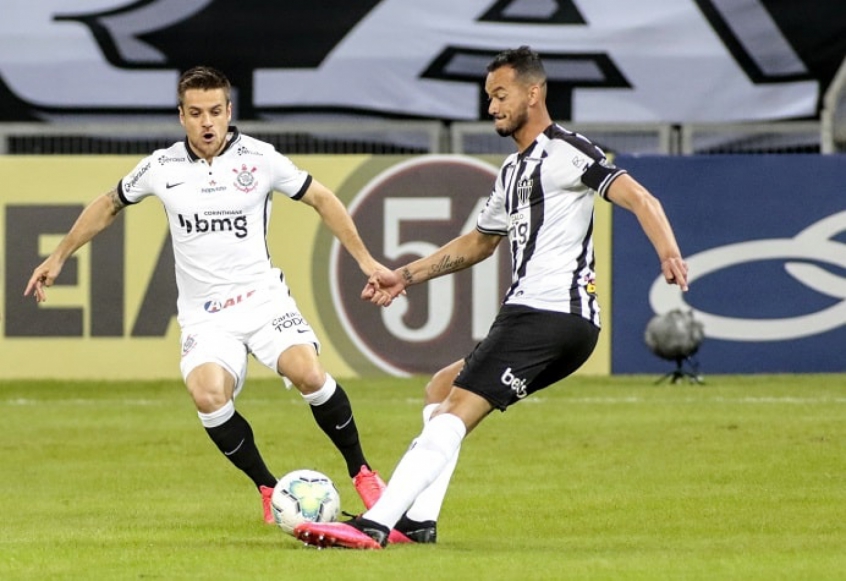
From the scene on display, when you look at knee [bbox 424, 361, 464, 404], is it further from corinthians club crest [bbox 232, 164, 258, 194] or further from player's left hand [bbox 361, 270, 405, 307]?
corinthians club crest [bbox 232, 164, 258, 194]

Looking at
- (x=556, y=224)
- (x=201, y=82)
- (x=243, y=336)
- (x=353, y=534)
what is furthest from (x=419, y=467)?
(x=201, y=82)

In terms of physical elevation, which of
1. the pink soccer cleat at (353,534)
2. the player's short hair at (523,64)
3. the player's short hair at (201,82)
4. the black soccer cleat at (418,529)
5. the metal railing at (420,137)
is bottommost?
the metal railing at (420,137)

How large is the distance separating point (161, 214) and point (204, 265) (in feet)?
29.2

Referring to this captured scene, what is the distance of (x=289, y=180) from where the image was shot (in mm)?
9469

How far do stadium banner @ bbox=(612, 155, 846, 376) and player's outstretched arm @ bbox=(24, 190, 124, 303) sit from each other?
9015 millimetres

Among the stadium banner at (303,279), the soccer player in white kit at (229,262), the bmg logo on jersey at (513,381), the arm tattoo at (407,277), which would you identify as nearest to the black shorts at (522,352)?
the bmg logo on jersey at (513,381)

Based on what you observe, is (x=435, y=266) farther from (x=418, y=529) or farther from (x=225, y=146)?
(x=225, y=146)

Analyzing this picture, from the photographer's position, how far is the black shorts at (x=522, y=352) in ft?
25.9

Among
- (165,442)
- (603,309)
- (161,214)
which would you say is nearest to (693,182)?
(603,309)

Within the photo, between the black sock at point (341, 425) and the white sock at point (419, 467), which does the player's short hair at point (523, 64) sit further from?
the black sock at point (341, 425)

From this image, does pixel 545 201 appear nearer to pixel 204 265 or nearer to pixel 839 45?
pixel 204 265

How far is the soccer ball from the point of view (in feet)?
27.9

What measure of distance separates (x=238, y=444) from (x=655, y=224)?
2502 mm

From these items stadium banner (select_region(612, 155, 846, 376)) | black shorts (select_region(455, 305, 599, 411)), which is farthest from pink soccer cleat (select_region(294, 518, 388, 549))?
stadium banner (select_region(612, 155, 846, 376))
